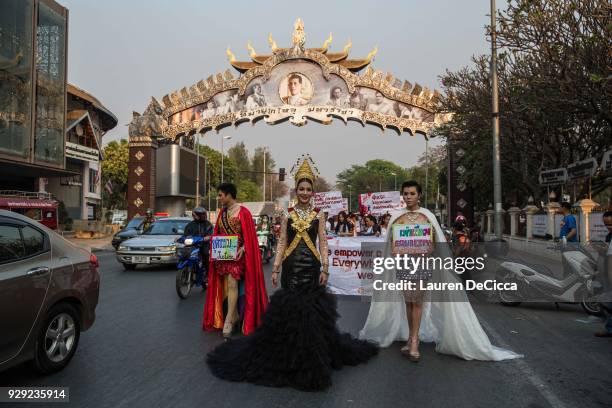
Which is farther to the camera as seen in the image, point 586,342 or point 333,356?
point 586,342

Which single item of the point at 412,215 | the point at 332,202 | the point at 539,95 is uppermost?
the point at 539,95

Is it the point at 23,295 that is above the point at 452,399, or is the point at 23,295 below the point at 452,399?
above

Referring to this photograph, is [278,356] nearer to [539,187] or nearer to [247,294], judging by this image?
[247,294]

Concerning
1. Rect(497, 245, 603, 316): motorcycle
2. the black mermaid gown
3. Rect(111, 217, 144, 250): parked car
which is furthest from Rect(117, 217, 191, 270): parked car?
the black mermaid gown

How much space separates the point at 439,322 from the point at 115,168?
57.0 metres

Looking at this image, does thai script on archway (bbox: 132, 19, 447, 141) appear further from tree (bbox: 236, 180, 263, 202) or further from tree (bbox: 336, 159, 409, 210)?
tree (bbox: 336, 159, 409, 210)

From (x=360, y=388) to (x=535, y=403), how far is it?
1.40 metres

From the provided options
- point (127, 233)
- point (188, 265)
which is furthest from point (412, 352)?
point (127, 233)

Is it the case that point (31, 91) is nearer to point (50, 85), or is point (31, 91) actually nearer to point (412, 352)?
point (50, 85)

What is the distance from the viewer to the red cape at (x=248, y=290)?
249 inches

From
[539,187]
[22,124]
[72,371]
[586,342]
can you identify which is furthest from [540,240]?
[22,124]

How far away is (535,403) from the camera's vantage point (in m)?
4.21

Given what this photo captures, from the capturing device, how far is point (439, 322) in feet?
20.4

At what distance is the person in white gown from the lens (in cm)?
548
